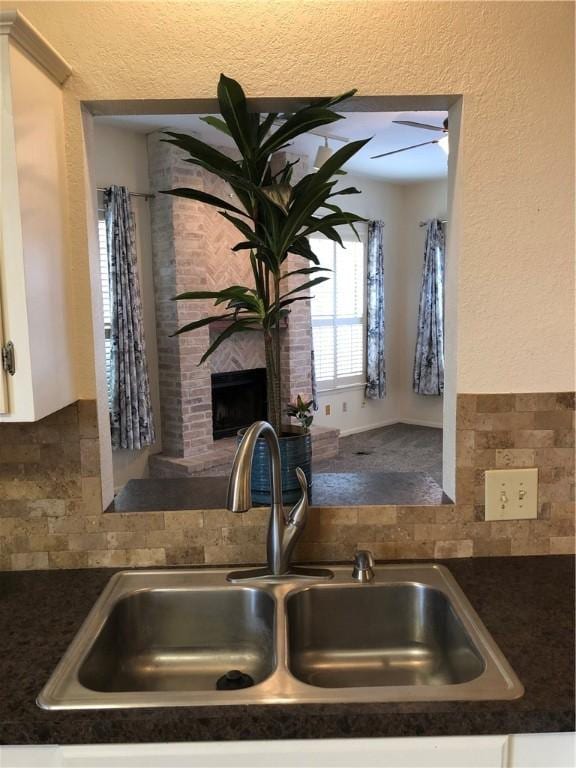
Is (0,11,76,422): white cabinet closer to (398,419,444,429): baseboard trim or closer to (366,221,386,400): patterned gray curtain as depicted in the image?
(366,221,386,400): patterned gray curtain

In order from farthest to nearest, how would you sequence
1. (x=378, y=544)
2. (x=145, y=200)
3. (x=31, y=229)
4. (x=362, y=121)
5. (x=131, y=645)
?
(x=145, y=200) < (x=362, y=121) < (x=378, y=544) < (x=131, y=645) < (x=31, y=229)

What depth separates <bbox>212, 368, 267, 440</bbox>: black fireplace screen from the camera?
5094 mm

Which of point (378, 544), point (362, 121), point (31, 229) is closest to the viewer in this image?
point (31, 229)

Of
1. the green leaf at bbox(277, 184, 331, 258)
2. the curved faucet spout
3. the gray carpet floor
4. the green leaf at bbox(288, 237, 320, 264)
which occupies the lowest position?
the gray carpet floor

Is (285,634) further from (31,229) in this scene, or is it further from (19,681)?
(31,229)

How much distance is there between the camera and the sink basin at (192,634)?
127cm

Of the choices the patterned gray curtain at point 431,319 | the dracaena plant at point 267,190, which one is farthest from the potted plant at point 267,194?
the patterned gray curtain at point 431,319

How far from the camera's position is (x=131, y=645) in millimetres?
1294

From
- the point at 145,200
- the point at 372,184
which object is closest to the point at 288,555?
the point at 145,200

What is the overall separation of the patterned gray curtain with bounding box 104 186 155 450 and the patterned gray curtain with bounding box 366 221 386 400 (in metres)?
3.12

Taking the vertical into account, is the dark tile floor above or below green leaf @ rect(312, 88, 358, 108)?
below

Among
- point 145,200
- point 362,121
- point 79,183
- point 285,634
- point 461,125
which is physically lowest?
point 285,634

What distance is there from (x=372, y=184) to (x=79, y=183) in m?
5.88

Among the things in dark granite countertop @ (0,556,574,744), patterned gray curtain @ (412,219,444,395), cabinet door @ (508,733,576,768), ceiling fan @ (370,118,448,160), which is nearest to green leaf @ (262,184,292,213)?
dark granite countertop @ (0,556,574,744)
